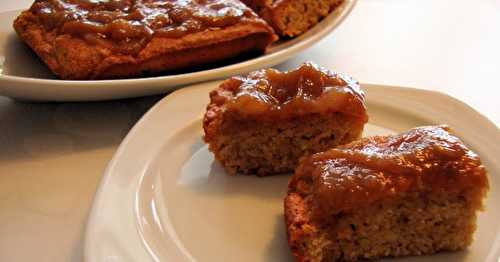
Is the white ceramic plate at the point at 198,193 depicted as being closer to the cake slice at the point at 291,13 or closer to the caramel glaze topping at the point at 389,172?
the caramel glaze topping at the point at 389,172

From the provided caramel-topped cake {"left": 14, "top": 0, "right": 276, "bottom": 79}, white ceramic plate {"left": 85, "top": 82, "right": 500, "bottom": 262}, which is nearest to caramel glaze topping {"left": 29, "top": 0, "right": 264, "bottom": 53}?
caramel-topped cake {"left": 14, "top": 0, "right": 276, "bottom": 79}

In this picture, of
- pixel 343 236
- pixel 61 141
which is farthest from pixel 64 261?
pixel 343 236

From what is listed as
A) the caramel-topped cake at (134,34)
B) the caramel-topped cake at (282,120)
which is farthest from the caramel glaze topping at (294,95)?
the caramel-topped cake at (134,34)

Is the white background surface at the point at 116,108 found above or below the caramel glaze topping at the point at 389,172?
below

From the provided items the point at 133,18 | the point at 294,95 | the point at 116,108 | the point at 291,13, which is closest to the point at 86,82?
the point at 116,108

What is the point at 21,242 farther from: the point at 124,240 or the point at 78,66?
the point at 78,66

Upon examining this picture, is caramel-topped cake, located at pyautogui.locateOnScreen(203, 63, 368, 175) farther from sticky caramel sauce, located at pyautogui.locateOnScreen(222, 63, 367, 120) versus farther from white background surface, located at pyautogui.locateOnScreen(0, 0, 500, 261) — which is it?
white background surface, located at pyautogui.locateOnScreen(0, 0, 500, 261)

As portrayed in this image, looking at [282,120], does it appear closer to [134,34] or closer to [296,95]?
[296,95]
